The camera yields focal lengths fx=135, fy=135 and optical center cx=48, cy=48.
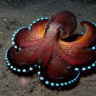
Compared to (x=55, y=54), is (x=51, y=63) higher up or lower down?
lower down

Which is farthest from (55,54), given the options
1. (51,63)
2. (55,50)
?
(51,63)

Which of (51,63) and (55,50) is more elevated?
(55,50)

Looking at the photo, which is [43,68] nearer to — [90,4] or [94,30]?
[94,30]

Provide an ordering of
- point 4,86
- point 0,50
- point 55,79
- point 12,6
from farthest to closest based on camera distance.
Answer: point 12,6 → point 0,50 → point 4,86 → point 55,79

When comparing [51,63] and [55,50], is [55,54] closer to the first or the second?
[55,50]

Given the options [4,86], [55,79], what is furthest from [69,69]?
[4,86]
